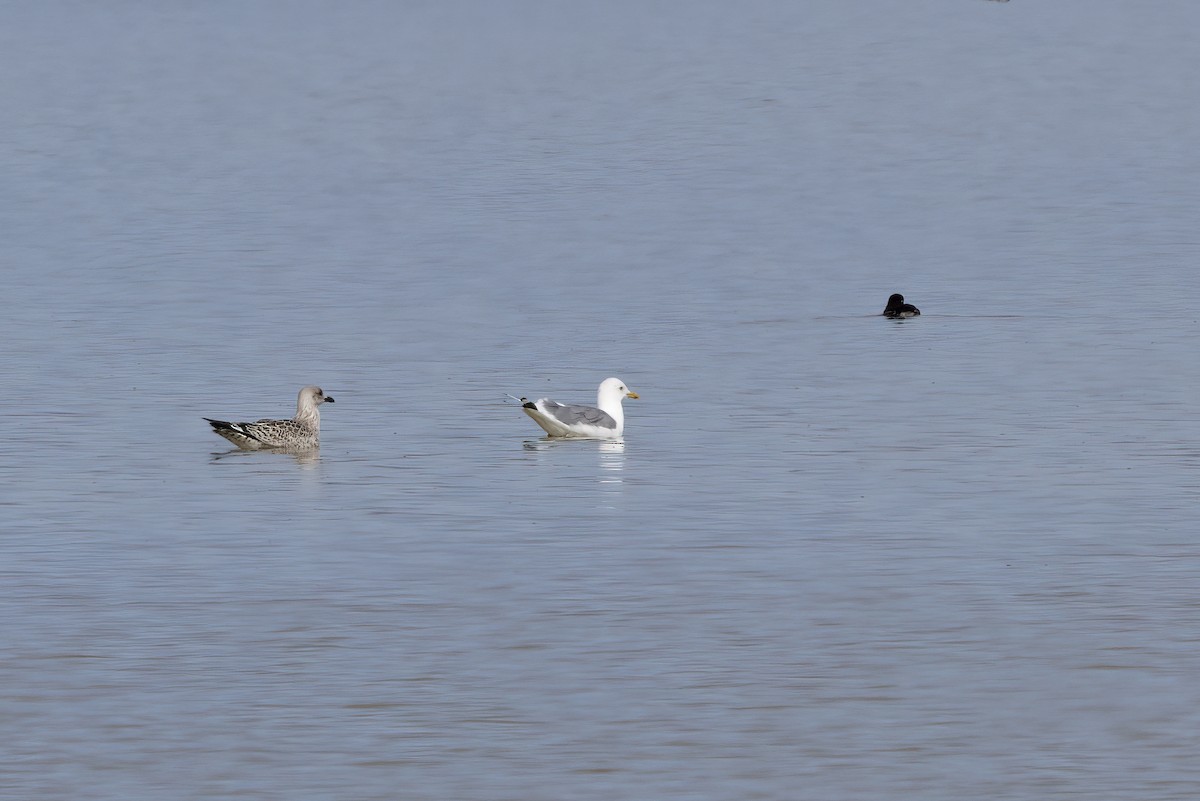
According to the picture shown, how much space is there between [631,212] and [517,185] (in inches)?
177

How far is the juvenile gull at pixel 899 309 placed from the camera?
3064cm

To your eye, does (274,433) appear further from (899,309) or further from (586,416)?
(899,309)

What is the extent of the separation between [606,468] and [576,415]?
1963mm

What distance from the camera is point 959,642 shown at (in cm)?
1329

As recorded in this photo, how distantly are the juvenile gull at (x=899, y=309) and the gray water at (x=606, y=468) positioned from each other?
51cm

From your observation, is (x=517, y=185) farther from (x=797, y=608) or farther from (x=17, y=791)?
(x=17, y=791)

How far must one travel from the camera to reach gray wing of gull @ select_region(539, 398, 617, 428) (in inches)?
871

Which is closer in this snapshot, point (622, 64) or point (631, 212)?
point (631, 212)

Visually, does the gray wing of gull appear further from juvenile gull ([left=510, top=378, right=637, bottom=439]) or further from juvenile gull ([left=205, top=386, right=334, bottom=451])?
juvenile gull ([left=205, top=386, right=334, bottom=451])

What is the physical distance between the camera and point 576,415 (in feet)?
72.9

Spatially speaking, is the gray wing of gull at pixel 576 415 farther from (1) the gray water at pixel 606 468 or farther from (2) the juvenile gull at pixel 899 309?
(2) the juvenile gull at pixel 899 309

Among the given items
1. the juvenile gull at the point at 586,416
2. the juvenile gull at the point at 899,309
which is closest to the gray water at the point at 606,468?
the juvenile gull at the point at 586,416

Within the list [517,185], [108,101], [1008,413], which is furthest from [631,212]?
[108,101]

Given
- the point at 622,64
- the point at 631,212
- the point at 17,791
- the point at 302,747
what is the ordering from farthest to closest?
1. the point at 622,64
2. the point at 631,212
3. the point at 302,747
4. the point at 17,791
